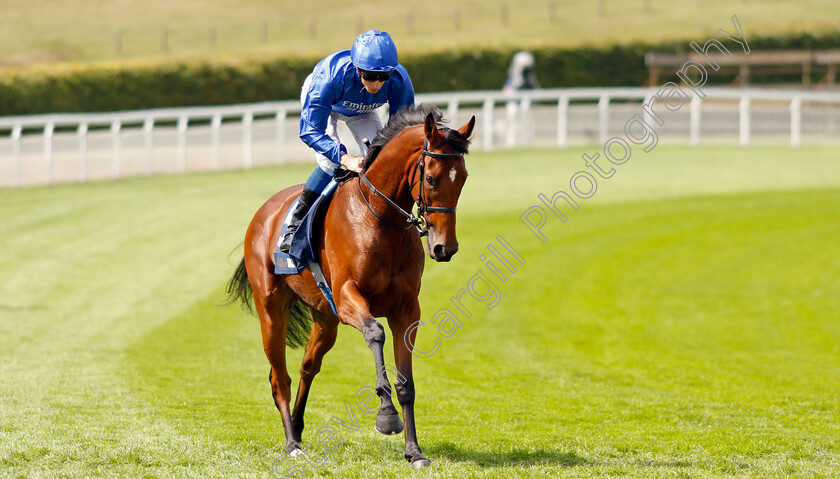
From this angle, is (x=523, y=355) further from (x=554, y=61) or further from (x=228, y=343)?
(x=554, y=61)

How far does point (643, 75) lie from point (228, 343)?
2921cm

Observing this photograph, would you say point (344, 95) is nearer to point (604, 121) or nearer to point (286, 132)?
point (286, 132)

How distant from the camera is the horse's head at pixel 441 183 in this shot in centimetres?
472

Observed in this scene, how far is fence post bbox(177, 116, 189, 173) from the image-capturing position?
18.1 m

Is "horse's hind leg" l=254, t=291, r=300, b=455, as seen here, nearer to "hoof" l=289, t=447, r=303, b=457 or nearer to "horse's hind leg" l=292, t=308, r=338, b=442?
"horse's hind leg" l=292, t=308, r=338, b=442

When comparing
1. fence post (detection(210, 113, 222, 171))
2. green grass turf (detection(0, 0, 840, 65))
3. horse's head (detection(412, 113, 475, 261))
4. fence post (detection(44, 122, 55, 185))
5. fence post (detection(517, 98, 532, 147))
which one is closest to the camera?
horse's head (detection(412, 113, 475, 261))

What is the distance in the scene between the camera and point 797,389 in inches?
307

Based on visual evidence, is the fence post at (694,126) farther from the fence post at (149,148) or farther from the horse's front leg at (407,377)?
the horse's front leg at (407,377)

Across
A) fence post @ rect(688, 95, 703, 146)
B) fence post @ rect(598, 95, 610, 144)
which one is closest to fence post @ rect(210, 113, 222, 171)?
fence post @ rect(598, 95, 610, 144)

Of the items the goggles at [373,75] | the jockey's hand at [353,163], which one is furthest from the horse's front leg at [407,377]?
the goggles at [373,75]

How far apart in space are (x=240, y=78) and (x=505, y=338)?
926 inches

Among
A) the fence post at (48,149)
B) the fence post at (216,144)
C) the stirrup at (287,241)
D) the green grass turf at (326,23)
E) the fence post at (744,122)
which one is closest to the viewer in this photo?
the stirrup at (287,241)

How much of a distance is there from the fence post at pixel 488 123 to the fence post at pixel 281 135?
4.09m

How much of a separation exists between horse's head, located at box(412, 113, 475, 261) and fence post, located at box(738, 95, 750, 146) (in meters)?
17.0
